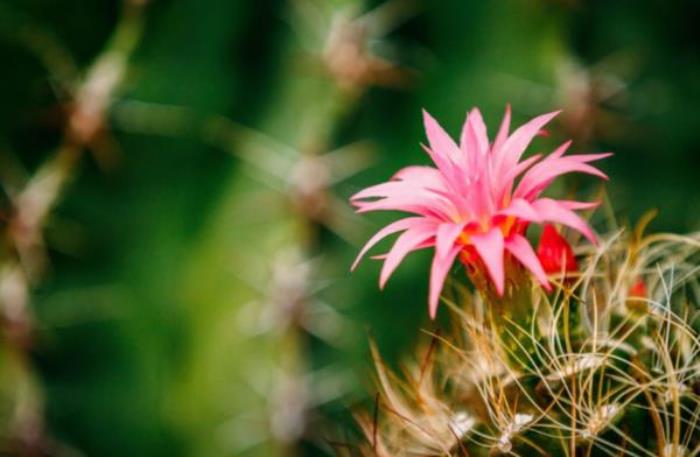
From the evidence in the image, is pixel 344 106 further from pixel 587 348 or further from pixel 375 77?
pixel 587 348

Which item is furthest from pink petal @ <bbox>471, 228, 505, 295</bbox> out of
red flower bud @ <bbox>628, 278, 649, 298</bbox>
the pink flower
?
red flower bud @ <bbox>628, 278, 649, 298</bbox>

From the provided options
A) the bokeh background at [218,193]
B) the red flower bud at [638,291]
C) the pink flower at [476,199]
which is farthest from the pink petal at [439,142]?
the bokeh background at [218,193]

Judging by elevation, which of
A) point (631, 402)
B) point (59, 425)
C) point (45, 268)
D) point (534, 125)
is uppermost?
point (45, 268)

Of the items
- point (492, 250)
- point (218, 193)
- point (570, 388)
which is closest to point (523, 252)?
point (492, 250)

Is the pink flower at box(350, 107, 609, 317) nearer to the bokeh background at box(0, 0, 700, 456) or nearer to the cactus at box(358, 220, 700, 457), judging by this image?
the cactus at box(358, 220, 700, 457)

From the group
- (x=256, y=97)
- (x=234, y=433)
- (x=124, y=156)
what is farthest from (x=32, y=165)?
(x=234, y=433)

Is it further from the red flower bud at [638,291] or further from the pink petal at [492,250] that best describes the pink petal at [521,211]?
the red flower bud at [638,291]

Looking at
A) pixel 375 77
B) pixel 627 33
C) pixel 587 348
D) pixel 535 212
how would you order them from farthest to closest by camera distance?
pixel 627 33 → pixel 375 77 → pixel 587 348 → pixel 535 212

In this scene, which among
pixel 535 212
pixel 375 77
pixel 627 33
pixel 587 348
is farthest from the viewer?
pixel 627 33
